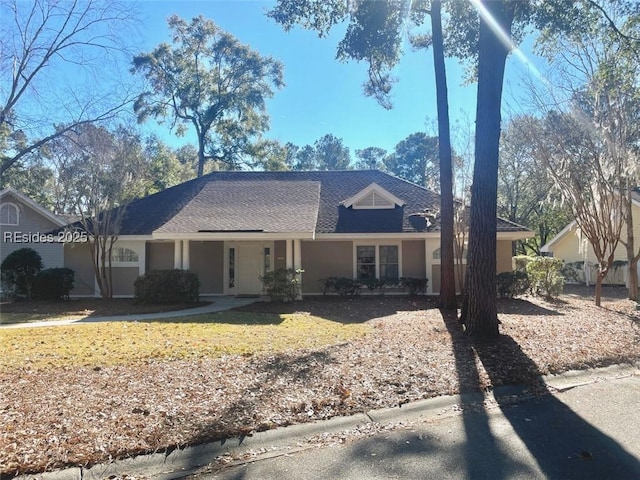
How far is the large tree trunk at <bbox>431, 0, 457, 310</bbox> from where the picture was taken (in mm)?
11031

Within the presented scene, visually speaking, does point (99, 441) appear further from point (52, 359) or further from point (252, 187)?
point (252, 187)

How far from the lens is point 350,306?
12.8 m

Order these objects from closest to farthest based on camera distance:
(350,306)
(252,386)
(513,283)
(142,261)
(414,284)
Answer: (252,386) < (350,306) < (513,283) < (414,284) < (142,261)

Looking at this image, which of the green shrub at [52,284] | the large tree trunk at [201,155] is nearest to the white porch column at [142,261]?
the green shrub at [52,284]

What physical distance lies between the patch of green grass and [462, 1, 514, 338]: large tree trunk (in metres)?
2.40

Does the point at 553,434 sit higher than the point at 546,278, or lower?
lower

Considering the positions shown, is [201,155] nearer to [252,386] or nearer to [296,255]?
[296,255]

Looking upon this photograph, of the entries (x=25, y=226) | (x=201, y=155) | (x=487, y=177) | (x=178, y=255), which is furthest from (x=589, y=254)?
(x=25, y=226)

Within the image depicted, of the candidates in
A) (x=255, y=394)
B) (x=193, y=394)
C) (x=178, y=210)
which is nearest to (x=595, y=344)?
(x=255, y=394)

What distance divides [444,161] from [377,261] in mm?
5900

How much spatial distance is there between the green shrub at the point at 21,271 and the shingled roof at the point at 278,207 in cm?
318

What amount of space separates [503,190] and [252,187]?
63.9 ft

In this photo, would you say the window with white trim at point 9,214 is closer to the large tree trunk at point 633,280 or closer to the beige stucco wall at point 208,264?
the beige stucco wall at point 208,264

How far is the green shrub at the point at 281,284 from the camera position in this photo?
13.6m
